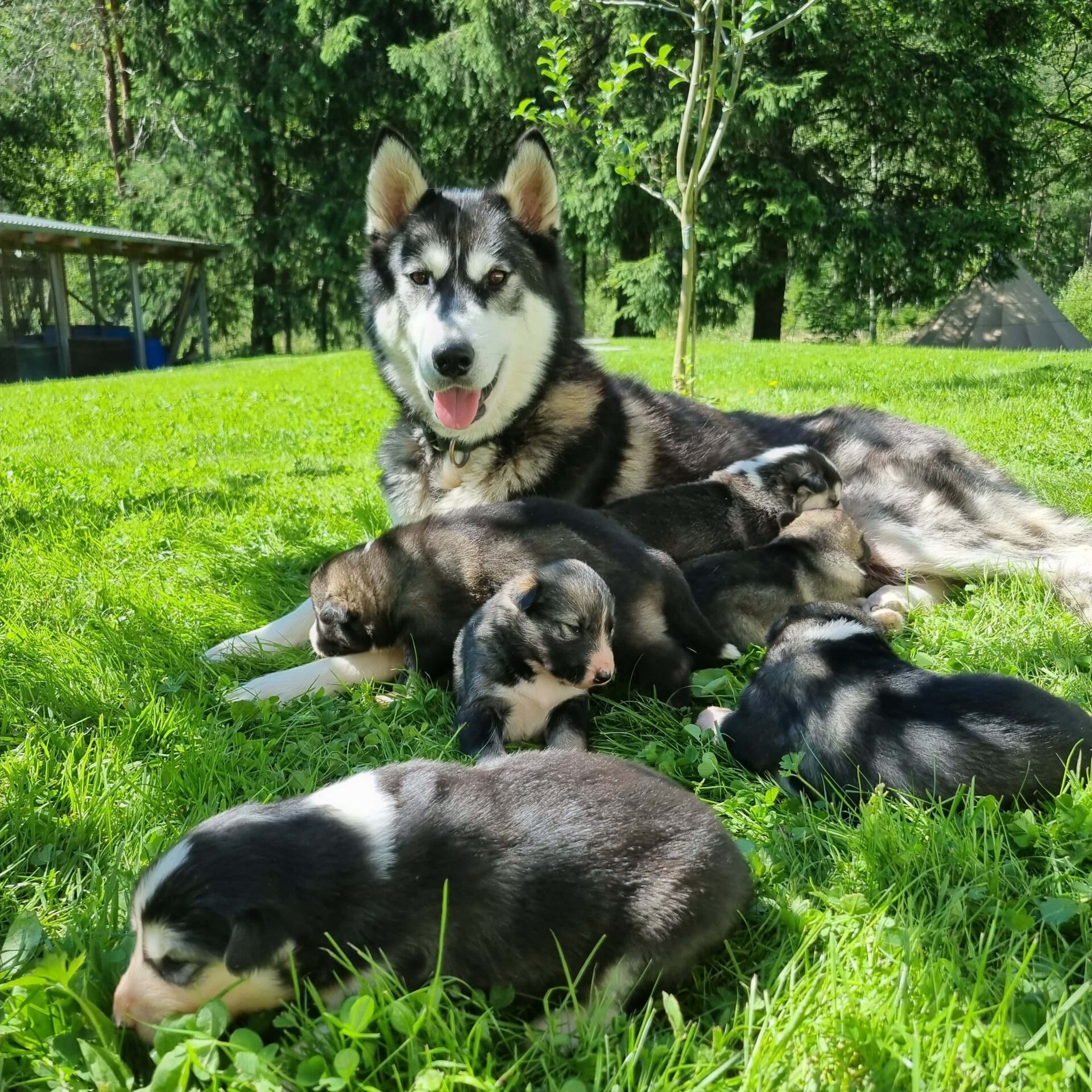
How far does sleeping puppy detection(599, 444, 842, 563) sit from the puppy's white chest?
1085 millimetres

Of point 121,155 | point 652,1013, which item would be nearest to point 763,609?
point 652,1013

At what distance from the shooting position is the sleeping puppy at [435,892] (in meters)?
1.75

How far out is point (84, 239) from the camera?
894 inches

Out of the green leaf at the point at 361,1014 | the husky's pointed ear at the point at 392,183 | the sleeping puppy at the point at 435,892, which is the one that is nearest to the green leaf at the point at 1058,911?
the sleeping puppy at the point at 435,892

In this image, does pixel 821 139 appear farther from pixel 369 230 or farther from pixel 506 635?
pixel 506 635

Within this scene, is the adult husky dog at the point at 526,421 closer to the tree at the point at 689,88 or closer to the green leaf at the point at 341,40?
the tree at the point at 689,88

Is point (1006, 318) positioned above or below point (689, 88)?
below

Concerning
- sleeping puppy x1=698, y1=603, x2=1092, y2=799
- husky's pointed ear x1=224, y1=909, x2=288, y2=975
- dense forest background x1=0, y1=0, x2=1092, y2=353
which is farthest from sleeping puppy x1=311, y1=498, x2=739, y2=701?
dense forest background x1=0, y1=0, x2=1092, y2=353

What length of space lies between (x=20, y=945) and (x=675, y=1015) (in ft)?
4.58

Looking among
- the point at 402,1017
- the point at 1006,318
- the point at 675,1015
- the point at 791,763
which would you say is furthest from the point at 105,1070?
the point at 1006,318

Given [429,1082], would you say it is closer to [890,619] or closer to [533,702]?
[533,702]

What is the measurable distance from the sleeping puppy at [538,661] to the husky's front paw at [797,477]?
154 cm

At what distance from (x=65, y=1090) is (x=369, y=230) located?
11.7ft

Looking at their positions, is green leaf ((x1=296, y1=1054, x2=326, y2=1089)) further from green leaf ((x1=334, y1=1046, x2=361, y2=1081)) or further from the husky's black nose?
the husky's black nose
